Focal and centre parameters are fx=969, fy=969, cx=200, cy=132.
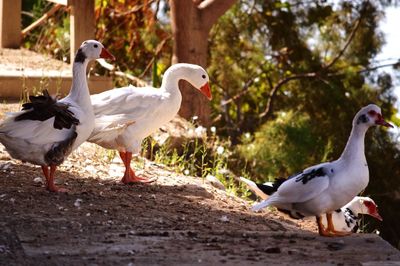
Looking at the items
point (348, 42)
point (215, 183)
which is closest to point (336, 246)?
point (215, 183)

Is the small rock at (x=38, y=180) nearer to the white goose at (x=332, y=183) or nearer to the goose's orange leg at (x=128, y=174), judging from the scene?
the goose's orange leg at (x=128, y=174)

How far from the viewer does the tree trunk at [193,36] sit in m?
10.0

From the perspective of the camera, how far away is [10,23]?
36.9ft

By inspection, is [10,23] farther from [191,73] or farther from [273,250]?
[273,250]

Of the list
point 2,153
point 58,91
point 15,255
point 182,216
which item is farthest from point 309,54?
point 15,255

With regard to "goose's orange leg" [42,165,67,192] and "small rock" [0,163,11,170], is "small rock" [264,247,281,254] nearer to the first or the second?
"goose's orange leg" [42,165,67,192]

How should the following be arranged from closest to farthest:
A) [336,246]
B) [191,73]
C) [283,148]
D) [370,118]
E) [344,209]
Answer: [336,246]
[370,118]
[191,73]
[344,209]
[283,148]

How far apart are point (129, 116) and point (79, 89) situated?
47cm

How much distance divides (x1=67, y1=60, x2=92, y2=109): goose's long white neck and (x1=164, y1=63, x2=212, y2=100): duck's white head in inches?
31.4

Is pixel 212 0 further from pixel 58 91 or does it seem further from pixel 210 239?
pixel 210 239

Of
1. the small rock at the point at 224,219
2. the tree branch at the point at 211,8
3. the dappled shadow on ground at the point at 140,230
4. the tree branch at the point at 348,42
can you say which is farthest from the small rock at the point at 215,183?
the tree branch at the point at 348,42

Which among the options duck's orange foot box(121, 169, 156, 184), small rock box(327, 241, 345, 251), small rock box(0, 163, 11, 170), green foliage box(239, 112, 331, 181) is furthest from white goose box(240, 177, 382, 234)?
green foliage box(239, 112, 331, 181)

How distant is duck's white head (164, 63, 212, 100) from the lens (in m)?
7.15

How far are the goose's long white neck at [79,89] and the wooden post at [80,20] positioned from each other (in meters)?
2.97
